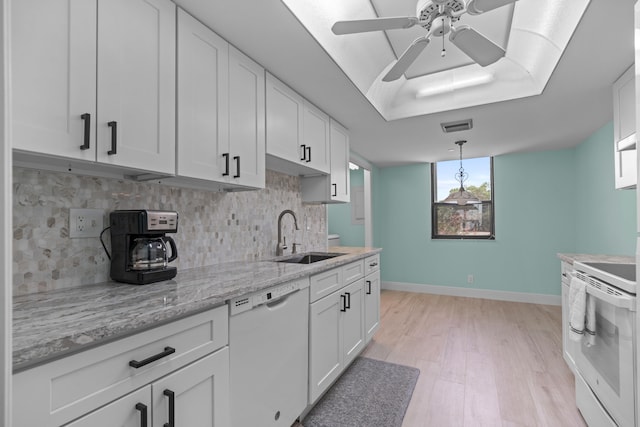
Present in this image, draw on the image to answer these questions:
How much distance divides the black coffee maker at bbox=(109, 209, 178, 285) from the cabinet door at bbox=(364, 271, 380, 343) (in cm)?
183

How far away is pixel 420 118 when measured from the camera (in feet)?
9.93

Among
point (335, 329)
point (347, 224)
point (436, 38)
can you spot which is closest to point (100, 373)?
point (335, 329)

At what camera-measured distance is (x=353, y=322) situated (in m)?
2.48

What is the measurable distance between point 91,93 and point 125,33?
32 centimetres

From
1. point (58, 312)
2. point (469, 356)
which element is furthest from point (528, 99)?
point (58, 312)

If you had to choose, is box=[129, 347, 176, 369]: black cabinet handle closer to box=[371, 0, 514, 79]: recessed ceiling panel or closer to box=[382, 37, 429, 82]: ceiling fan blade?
box=[382, 37, 429, 82]: ceiling fan blade

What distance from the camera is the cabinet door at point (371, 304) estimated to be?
109 inches

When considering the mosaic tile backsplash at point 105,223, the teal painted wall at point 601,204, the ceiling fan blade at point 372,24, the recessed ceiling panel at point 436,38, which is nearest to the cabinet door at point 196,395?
the mosaic tile backsplash at point 105,223

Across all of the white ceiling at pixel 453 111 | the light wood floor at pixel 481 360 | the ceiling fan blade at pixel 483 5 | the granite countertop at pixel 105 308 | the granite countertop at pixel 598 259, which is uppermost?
the white ceiling at pixel 453 111

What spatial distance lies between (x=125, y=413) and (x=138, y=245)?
0.71m

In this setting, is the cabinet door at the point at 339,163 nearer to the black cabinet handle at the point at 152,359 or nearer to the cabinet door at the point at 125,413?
the black cabinet handle at the point at 152,359

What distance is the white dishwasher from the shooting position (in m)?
1.30

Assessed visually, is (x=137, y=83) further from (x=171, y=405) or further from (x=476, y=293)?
(x=476, y=293)

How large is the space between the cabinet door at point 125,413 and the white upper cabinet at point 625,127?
2.84 meters
